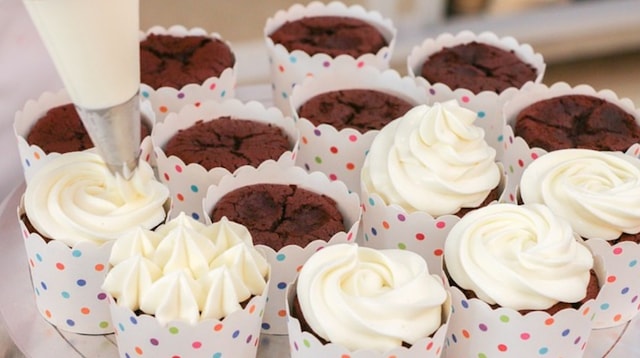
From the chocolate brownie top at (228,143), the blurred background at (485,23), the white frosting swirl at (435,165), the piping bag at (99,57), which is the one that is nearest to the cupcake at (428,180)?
the white frosting swirl at (435,165)

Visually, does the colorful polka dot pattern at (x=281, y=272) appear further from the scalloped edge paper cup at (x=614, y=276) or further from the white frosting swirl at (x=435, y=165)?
the scalloped edge paper cup at (x=614, y=276)

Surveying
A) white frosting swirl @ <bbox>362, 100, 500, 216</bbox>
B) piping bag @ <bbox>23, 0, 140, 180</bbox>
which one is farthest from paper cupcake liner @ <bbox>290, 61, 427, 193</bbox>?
piping bag @ <bbox>23, 0, 140, 180</bbox>

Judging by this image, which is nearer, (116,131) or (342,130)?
(116,131)

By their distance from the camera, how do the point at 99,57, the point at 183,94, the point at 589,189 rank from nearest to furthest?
the point at 99,57, the point at 589,189, the point at 183,94

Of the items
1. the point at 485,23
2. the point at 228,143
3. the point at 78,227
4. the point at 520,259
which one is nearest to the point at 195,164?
the point at 228,143

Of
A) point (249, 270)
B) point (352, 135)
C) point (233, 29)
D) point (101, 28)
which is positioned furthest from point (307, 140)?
point (233, 29)

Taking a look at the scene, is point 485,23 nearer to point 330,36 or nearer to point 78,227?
point 330,36
